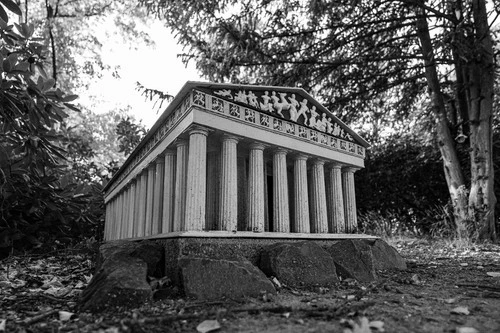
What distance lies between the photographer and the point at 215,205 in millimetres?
6773

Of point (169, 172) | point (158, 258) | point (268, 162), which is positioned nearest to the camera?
point (158, 258)

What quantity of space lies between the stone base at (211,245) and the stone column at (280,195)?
36 centimetres

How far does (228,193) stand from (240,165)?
1.62 metres

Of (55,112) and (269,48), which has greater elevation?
(269,48)

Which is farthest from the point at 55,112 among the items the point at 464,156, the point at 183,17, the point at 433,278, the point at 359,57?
the point at 464,156

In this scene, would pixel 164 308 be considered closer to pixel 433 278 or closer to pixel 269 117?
pixel 269 117

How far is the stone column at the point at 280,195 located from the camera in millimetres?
6426

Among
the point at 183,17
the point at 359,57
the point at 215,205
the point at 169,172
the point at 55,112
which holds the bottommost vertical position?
the point at 215,205

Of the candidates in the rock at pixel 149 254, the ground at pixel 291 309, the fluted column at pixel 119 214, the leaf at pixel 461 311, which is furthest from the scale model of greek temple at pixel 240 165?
the leaf at pixel 461 311

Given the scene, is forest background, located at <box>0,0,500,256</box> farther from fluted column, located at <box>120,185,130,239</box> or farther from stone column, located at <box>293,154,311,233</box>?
stone column, located at <box>293,154,311,233</box>

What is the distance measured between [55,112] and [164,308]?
4.00m

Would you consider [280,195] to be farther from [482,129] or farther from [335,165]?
[482,129]

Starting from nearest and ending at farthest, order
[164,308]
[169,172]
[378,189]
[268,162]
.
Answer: [164,308] → [169,172] → [268,162] → [378,189]

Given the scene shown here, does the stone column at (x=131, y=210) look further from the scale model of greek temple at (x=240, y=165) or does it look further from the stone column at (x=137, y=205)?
the stone column at (x=137, y=205)
